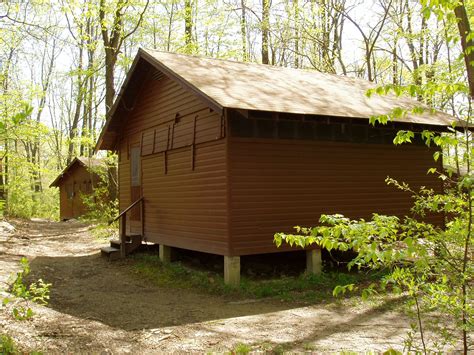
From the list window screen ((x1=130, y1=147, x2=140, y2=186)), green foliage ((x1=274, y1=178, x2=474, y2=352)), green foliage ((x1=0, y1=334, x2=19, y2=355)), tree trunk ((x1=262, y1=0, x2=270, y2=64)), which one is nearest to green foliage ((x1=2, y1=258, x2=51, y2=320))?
green foliage ((x1=0, y1=334, x2=19, y2=355))

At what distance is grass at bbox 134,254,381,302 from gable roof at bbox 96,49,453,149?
3704 mm

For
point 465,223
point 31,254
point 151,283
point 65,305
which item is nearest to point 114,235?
point 31,254

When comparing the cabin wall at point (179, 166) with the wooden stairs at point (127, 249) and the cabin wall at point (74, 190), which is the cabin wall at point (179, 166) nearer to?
the wooden stairs at point (127, 249)

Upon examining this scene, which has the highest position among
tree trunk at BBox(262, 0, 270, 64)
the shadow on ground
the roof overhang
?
tree trunk at BBox(262, 0, 270, 64)

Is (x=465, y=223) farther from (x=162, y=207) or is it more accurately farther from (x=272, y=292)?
(x=162, y=207)

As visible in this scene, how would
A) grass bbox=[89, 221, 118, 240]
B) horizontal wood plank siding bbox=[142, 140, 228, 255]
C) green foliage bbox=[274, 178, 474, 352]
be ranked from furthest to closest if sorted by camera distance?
grass bbox=[89, 221, 118, 240], horizontal wood plank siding bbox=[142, 140, 228, 255], green foliage bbox=[274, 178, 474, 352]

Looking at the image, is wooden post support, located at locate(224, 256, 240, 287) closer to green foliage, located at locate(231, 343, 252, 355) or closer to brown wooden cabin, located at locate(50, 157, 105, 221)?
green foliage, located at locate(231, 343, 252, 355)

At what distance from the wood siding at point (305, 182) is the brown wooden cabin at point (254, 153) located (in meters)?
0.02

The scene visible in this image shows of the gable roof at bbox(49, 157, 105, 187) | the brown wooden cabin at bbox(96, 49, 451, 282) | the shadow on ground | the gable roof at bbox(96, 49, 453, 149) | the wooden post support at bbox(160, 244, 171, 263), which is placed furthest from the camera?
the gable roof at bbox(49, 157, 105, 187)

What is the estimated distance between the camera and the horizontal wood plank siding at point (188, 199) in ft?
33.6

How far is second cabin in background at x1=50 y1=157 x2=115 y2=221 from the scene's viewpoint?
30797 mm

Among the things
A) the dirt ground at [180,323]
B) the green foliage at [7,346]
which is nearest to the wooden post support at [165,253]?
the dirt ground at [180,323]

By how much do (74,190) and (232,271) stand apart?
1118 inches

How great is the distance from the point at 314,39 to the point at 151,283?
63.5 feet
